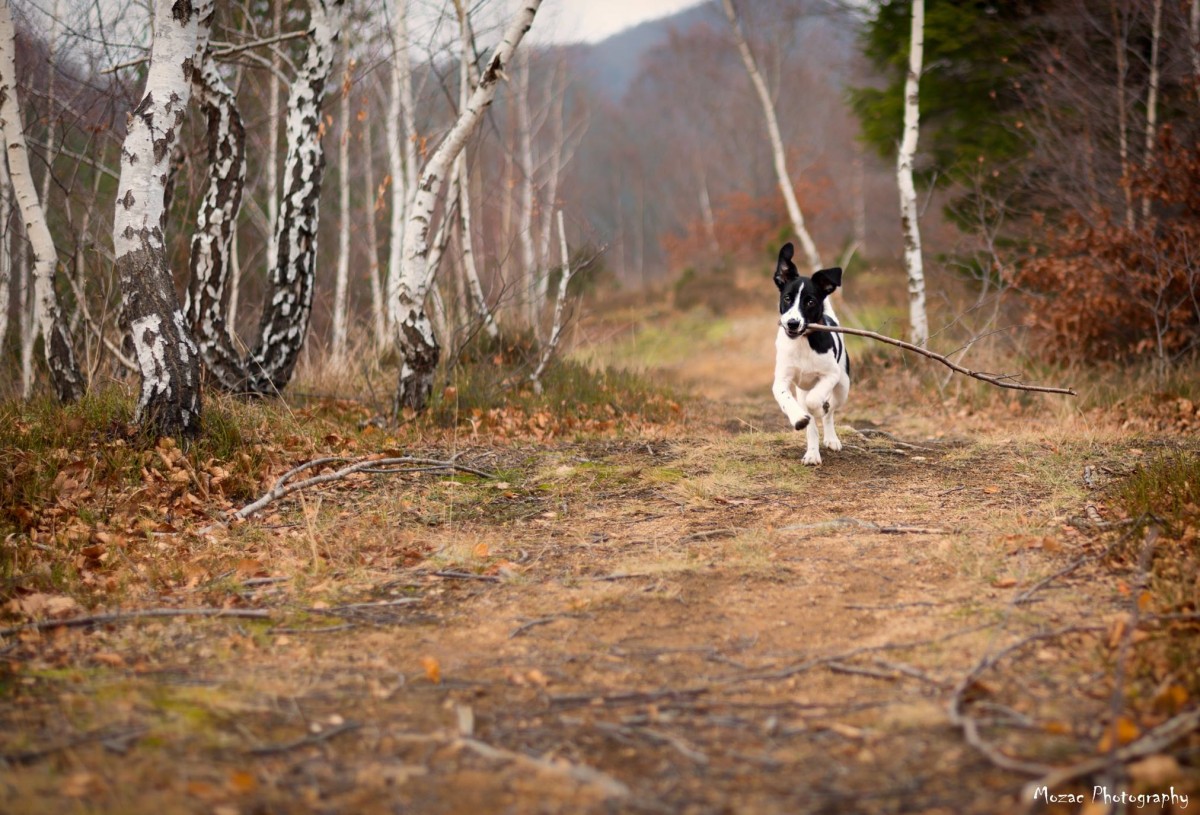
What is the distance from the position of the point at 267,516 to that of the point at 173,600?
54.8 inches

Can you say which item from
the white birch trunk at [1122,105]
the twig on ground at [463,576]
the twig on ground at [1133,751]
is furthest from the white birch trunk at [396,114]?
the twig on ground at [1133,751]

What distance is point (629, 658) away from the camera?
3703 millimetres

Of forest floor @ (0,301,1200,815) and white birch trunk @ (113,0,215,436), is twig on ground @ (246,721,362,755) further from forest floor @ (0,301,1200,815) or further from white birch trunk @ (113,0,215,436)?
Result: white birch trunk @ (113,0,215,436)

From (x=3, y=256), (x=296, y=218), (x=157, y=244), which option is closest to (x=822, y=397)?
(x=157, y=244)

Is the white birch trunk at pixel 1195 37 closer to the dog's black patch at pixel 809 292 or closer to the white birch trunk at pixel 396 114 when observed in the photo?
the dog's black patch at pixel 809 292

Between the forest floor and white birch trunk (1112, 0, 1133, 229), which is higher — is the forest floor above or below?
below

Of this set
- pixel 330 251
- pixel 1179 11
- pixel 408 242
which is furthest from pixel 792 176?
pixel 408 242

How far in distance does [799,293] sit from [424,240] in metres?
3.46

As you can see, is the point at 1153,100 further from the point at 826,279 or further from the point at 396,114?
the point at 396,114

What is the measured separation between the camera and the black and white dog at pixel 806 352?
656 centimetres

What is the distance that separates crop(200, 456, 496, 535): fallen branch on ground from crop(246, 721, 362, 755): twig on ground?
2.69 m

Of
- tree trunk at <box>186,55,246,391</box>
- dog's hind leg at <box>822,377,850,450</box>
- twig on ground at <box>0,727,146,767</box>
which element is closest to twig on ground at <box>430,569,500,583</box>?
Answer: twig on ground at <box>0,727,146,767</box>

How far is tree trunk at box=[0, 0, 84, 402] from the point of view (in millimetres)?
7852

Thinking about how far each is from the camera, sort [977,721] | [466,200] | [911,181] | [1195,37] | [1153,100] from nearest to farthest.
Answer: [977,721], [1195,37], [1153,100], [911,181], [466,200]
